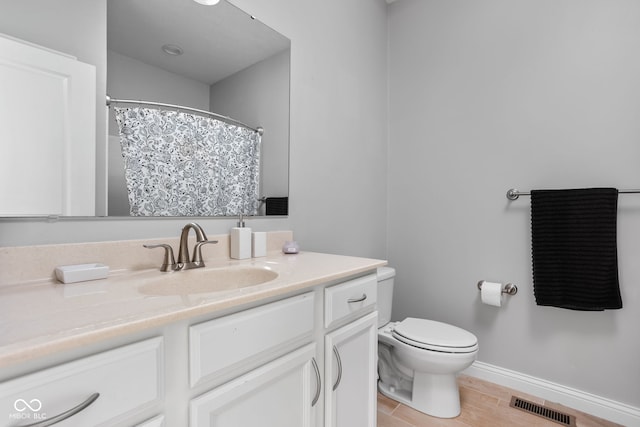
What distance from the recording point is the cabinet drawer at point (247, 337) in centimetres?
68

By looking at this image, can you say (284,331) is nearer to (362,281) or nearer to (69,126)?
(362,281)

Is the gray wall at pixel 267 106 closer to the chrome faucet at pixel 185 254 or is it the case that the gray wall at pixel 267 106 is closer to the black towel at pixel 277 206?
the black towel at pixel 277 206

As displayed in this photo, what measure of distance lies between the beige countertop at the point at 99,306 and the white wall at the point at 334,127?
338 mm

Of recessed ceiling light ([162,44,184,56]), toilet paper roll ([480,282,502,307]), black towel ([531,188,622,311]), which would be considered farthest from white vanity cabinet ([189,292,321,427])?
black towel ([531,188,622,311])

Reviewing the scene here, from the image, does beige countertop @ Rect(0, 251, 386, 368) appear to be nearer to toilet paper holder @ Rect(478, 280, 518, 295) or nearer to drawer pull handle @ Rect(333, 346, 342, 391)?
drawer pull handle @ Rect(333, 346, 342, 391)

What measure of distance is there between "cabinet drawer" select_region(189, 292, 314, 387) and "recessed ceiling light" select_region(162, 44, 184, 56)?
41.1 inches

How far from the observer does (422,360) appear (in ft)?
5.23

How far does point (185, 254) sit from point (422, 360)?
4.14 ft

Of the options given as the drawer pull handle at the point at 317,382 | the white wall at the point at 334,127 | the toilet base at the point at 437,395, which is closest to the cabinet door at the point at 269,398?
the drawer pull handle at the point at 317,382

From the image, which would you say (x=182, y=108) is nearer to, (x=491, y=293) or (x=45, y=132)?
(x=45, y=132)

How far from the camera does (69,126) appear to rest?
94 cm

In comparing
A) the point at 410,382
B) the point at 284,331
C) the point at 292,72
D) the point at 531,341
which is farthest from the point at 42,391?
the point at 531,341

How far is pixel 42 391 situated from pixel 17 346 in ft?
0.27

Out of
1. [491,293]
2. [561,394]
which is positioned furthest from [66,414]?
[561,394]
